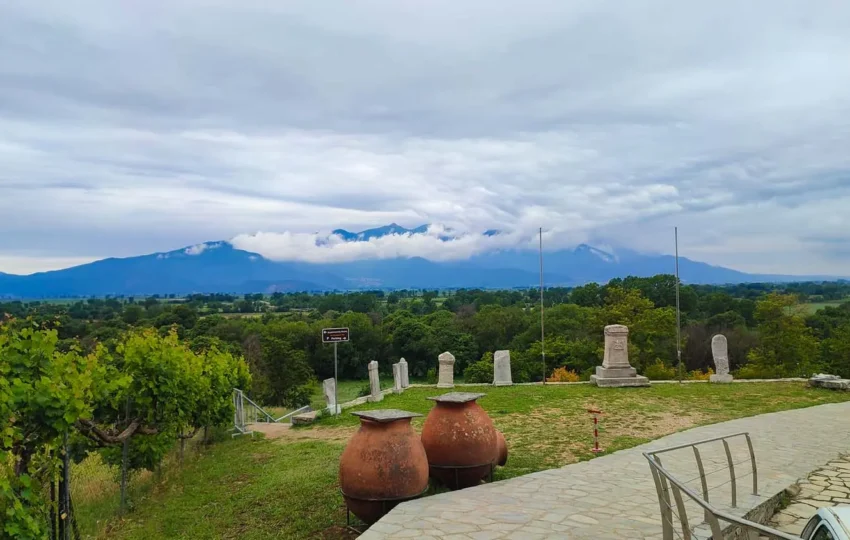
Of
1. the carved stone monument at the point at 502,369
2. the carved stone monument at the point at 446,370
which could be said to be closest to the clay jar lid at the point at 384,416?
the carved stone monument at the point at 446,370

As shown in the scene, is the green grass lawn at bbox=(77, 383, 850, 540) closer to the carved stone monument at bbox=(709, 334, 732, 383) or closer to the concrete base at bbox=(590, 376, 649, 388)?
the concrete base at bbox=(590, 376, 649, 388)

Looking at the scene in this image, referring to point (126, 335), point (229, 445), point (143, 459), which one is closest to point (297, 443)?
point (229, 445)

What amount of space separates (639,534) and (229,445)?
35.4ft

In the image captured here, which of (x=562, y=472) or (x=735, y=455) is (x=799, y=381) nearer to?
(x=735, y=455)

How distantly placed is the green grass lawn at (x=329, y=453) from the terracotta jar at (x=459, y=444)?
1108mm

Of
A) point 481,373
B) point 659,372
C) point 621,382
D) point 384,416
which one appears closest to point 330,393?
point 621,382

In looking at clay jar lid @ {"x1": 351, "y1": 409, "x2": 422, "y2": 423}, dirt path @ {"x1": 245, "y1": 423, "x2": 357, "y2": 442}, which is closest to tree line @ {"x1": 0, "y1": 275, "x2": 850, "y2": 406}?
dirt path @ {"x1": 245, "y1": 423, "x2": 357, "y2": 442}

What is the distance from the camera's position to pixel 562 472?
8953 millimetres

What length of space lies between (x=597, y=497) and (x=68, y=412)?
648cm

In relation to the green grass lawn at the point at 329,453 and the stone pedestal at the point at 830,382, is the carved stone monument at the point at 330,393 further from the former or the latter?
the stone pedestal at the point at 830,382

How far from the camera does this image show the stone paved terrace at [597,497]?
630 cm

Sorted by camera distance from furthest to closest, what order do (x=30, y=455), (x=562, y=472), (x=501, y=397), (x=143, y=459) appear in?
1. (x=501, y=397)
2. (x=143, y=459)
3. (x=562, y=472)
4. (x=30, y=455)

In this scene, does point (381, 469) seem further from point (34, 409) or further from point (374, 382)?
point (374, 382)

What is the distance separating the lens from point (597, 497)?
761 cm
